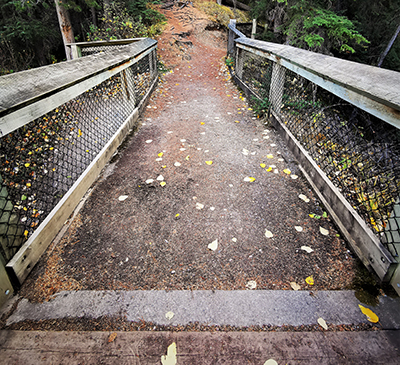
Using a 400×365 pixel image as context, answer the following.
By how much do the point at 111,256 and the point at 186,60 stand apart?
10068 mm

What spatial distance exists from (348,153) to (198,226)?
3.15 m

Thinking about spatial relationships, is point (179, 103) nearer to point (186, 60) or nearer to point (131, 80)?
point (131, 80)

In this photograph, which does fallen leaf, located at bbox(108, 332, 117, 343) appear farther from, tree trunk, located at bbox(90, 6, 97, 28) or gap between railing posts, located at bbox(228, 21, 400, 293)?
tree trunk, located at bbox(90, 6, 97, 28)

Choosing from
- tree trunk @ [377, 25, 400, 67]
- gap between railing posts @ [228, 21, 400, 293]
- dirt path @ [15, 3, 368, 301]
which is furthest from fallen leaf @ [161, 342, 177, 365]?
tree trunk @ [377, 25, 400, 67]

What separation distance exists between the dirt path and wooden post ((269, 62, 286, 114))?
1.78ft

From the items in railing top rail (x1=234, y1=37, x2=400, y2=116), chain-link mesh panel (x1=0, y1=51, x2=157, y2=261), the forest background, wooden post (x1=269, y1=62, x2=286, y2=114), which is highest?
the forest background

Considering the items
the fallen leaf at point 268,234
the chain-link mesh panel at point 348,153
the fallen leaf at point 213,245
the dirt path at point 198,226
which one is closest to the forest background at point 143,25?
the chain-link mesh panel at point 348,153

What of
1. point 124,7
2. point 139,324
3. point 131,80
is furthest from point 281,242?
point 124,7

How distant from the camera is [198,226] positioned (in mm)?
2400

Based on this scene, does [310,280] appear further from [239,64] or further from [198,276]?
[239,64]

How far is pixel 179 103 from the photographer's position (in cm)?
589

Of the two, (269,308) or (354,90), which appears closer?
(269,308)

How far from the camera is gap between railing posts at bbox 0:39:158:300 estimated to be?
66.6 inches

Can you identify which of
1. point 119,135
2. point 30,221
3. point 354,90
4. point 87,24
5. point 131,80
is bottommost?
point 30,221
